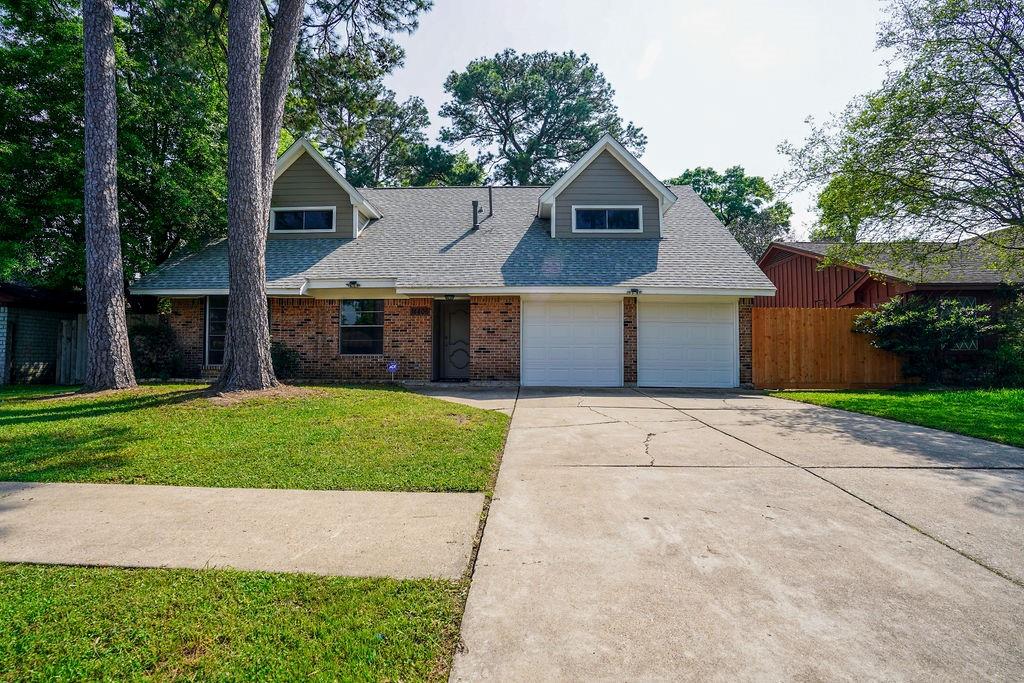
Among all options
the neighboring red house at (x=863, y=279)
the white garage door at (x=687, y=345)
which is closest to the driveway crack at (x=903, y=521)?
the white garage door at (x=687, y=345)

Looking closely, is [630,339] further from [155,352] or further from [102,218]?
[155,352]

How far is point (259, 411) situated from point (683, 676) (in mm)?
6789

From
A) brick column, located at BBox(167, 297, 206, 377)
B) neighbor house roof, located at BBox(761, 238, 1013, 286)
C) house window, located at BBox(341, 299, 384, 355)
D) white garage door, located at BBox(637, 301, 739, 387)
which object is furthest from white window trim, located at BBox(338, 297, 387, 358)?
neighbor house roof, located at BBox(761, 238, 1013, 286)

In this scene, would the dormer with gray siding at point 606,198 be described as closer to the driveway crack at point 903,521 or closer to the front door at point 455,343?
the front door at point 455,343

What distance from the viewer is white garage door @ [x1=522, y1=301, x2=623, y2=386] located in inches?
460

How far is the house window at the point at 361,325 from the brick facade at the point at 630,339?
6408 millimetres

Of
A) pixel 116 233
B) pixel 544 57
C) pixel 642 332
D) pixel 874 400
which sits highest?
pixel 544 57

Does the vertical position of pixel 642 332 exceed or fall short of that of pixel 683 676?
it exceeds it

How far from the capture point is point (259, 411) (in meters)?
6.85

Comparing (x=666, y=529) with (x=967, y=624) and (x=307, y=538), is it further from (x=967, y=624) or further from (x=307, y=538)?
(x=307, y=538)

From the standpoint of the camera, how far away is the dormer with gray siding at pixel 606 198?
13.1 m

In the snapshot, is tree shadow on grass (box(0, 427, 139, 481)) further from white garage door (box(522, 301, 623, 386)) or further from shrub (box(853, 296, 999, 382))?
shrub (box(853, 296, 999, 382))

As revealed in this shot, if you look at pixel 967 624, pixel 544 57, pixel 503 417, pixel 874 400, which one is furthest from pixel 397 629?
pixel 544 57

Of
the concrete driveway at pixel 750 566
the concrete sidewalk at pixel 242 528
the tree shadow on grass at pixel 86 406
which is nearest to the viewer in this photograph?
the concrete driveway at pixel 750 566
